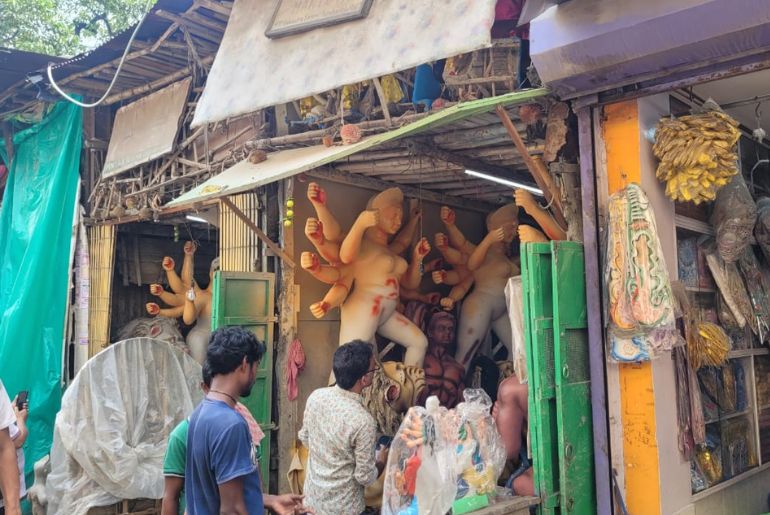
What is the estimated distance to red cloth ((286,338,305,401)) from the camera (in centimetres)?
578

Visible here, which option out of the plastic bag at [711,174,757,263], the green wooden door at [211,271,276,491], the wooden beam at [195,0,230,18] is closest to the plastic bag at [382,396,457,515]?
the green wooden door at [211,271,276,491]

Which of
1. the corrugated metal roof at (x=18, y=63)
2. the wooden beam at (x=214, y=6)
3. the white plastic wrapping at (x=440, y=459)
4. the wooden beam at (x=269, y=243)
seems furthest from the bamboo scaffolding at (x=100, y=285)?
the white plastic wrapping at (x=440, y=459)

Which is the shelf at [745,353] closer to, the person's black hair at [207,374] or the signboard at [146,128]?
Answer: the person's black hair at [207,374]

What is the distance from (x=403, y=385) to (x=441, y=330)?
1.04 m

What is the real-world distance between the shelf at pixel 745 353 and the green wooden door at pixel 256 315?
3.61 metres

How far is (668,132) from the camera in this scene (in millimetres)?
4191

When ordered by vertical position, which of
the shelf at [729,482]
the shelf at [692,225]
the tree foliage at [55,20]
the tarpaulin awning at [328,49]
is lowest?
the shelf at [729,482]

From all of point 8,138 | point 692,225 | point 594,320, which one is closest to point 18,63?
point 8,138

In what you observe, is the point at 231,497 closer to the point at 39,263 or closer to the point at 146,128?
the point at 146,128

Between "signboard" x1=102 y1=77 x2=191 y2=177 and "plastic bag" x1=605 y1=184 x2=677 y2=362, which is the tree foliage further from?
"plastic bag" x1=605 y1=184 x2=677 y2=362

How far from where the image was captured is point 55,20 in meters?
15.3

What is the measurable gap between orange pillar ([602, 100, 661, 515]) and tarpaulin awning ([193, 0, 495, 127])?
1.22 m

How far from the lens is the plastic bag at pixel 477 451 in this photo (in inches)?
154

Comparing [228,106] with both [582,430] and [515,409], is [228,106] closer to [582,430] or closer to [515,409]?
[515,409]
